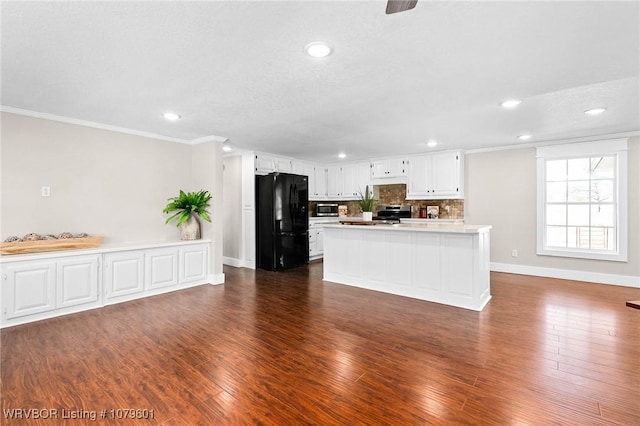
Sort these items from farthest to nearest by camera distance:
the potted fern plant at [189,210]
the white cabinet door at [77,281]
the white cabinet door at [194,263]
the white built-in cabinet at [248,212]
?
1. the white built-in cabinet at [248,212]
2. the potted fern plant at [189,210]
3. the white cabinet door at [194,263]
4. the white cabinet door at [77,281]

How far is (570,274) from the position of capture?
204 inches

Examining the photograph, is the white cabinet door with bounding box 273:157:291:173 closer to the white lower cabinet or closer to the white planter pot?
the white planter pot

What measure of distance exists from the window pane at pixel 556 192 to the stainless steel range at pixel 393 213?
252 centimetres

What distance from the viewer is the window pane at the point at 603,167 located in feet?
16.2

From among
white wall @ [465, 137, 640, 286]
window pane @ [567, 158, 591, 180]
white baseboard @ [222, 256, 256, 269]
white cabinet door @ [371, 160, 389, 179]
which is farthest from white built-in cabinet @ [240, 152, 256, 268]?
window pane @ [567, 158, 591, 180]

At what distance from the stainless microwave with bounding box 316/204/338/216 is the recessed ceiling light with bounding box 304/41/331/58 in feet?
18.2

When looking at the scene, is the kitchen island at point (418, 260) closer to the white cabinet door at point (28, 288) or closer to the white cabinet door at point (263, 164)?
the white cabinet door at point (263, 164)

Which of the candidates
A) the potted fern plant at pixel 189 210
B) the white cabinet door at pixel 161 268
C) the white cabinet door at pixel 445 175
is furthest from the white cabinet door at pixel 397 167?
the white cabinet door at pixel 161 268

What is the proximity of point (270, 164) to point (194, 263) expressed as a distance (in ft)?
8.59

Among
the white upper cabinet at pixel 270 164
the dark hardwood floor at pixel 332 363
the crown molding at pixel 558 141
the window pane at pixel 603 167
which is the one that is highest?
the crown molding at pixel 558 141

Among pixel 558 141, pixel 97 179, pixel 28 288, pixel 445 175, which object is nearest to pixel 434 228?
pixel 445 175

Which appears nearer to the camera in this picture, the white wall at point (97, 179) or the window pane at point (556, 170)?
the white wall at point (97, 179)

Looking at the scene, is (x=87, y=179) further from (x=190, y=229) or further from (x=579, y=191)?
(x=579, y=191)

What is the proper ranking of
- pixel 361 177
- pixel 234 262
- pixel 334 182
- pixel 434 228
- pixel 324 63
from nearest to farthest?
pixel 324 63
pixel 434 228
pixel 234 262
pixel 361 177
pixel 334 182
